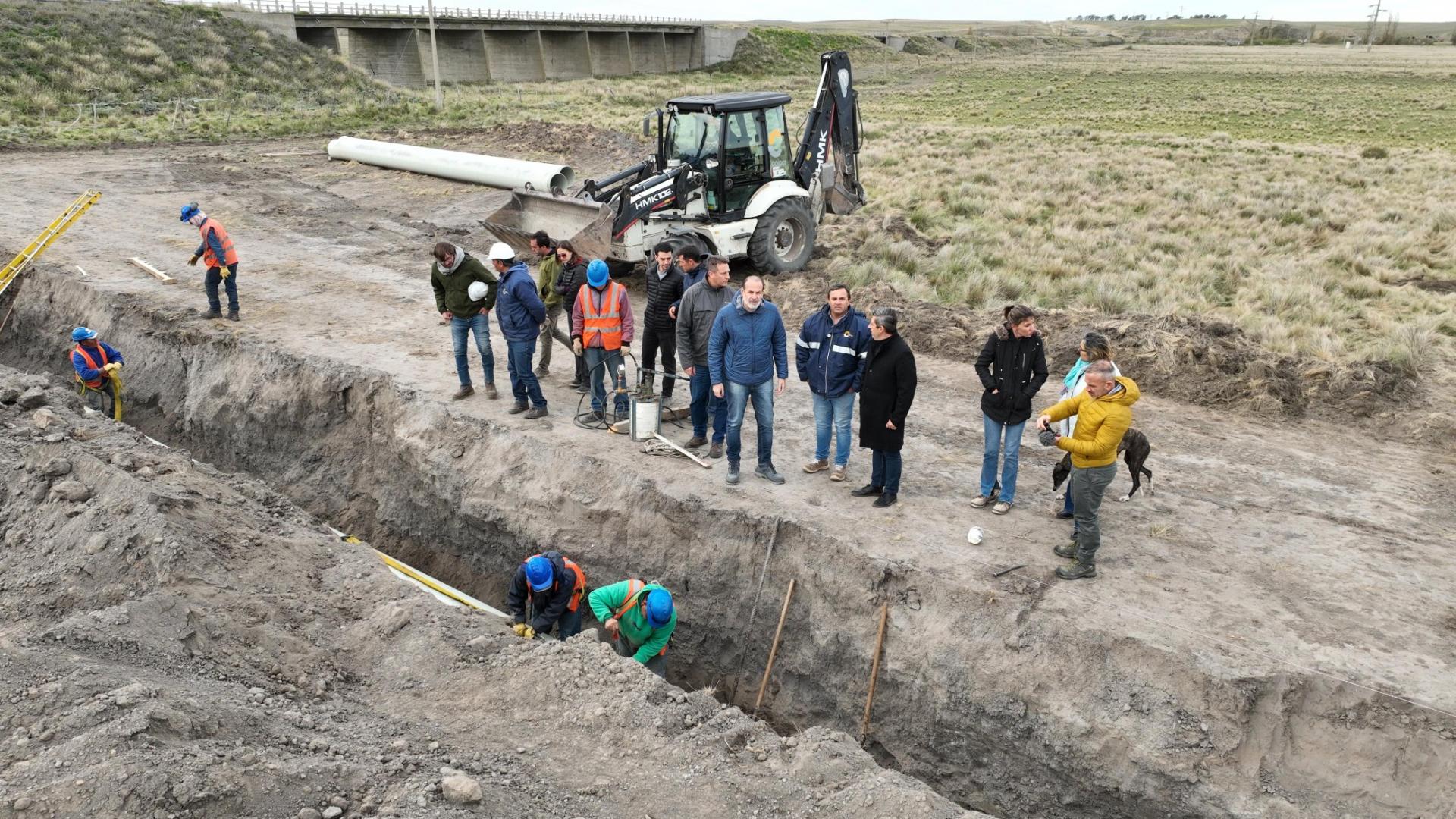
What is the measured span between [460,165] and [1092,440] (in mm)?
19805

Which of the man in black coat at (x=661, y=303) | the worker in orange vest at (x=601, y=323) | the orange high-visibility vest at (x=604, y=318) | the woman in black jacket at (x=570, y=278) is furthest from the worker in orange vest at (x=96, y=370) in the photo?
the man in black coat at (x=661, y=303)

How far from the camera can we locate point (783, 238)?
15641 mm

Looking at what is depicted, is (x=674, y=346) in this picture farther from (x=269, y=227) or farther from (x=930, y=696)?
(x=269, y=227)

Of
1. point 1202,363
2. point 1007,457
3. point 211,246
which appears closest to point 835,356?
point 1007,457

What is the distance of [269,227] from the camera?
1875 centimetres

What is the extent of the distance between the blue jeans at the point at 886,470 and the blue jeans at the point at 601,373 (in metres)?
2.72

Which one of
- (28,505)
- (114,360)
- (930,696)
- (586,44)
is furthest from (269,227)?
(586,44)

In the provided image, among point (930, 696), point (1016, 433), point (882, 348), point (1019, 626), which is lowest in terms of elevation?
point (930, 696)

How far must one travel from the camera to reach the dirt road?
6195mm

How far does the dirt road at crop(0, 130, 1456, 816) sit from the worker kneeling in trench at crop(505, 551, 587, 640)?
111cm

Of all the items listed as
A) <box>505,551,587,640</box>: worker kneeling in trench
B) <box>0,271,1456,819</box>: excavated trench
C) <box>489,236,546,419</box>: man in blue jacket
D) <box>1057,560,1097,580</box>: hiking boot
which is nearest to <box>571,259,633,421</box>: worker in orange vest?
<box>489,236,546,419</box>: man in blue jacket

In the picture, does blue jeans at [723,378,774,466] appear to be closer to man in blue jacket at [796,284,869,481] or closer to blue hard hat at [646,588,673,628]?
man in blue jacket at [796,284,869,481]

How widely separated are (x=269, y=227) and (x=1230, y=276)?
1732 centimetres

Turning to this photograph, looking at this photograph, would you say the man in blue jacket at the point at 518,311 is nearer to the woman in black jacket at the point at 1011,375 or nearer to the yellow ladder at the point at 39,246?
the woman in black jacket at the point at 1011,375
